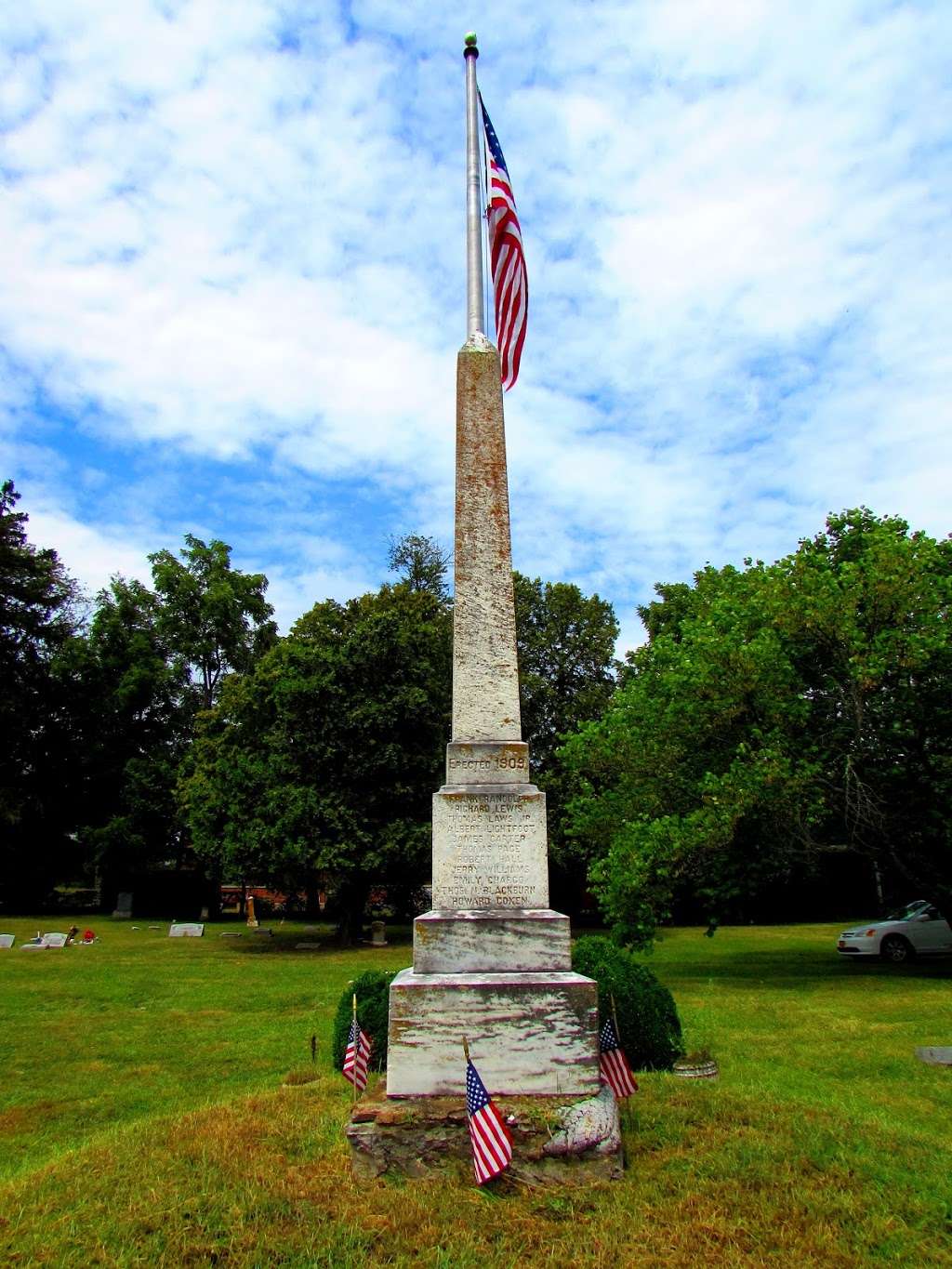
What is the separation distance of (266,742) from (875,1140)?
23.6 metres

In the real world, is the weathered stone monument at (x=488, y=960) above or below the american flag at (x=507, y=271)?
below

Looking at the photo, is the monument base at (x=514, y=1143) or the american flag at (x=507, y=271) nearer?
the monument base at (x=514, y=1143)

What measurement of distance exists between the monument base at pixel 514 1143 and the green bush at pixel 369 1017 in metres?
3.51

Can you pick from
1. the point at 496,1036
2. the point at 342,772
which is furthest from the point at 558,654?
the point at 496,1036

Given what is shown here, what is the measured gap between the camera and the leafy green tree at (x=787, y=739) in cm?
1559

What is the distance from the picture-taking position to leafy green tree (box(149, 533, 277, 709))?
3950cm

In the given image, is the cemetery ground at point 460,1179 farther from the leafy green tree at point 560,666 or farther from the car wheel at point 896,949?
the leafy green tree at point 560,666

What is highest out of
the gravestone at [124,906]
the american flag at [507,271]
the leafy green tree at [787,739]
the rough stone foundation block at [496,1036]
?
the american flag at [507,271]

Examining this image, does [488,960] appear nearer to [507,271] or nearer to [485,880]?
[485,880]

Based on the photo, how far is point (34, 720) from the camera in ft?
130

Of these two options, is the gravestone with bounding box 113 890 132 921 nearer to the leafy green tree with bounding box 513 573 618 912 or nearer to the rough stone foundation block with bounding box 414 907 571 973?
the leafy green tree with bounding box 513 573 618 912

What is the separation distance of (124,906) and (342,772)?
66.4 feet

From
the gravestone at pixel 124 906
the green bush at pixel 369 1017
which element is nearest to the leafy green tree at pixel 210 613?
the gravestone at pixel 124 906

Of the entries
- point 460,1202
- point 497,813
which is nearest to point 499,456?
point 497,813
